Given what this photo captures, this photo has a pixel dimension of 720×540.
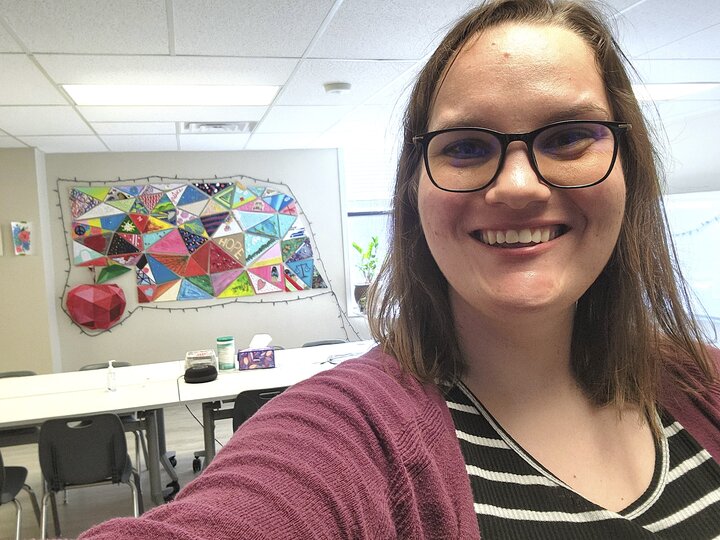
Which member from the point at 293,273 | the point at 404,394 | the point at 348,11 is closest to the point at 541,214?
the point at 404,394

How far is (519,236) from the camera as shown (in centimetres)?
70

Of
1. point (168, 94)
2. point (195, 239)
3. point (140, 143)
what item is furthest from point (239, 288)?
point (168, 94)

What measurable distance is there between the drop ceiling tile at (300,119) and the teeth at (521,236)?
3.70m

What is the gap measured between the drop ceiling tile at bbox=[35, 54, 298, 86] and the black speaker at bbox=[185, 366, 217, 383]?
178 cm

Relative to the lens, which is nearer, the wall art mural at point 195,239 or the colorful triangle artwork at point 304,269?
the wall art mural at point 195,239

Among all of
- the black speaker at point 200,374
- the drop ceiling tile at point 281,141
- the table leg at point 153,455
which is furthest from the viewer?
the drop ceiling tile at point 281,141

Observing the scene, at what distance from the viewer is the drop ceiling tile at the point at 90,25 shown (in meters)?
2.25

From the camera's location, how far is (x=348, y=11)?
97.3 inches

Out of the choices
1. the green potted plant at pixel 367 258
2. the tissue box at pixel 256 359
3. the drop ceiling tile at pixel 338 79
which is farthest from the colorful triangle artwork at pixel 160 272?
the drop ceiling tile at pixel 338 79

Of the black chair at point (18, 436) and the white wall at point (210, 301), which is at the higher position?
the white wall at point (210, 301)

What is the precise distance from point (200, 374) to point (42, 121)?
236 cm

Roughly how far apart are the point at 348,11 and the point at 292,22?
0.28 metres

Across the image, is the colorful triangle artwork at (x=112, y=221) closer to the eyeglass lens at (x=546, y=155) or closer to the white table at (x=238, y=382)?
the white table at (x=238, y=382)

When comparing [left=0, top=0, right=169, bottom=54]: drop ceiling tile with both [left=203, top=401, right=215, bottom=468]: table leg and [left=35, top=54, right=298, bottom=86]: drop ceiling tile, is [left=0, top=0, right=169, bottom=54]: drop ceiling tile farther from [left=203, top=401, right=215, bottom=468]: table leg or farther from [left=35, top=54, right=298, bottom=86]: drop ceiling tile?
[left=203, top=401, right=215, bottom=468]: table leg
